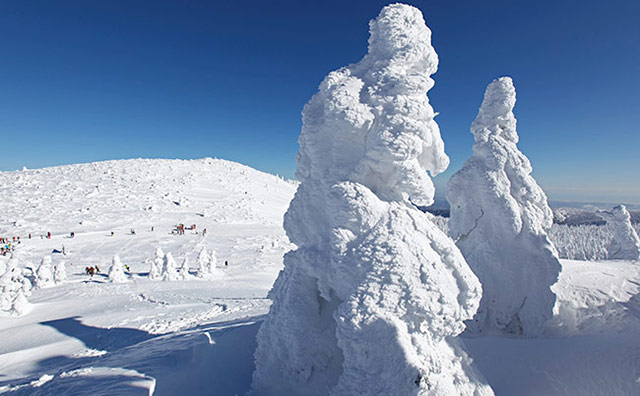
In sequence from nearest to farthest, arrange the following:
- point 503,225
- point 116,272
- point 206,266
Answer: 1. point 503,225
2. point 116,272
3. point 206,266

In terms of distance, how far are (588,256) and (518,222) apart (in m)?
53.1

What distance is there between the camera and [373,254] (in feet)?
17.1

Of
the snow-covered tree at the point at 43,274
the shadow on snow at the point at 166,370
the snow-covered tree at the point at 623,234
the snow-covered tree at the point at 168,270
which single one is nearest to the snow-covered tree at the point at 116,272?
the snow-covered tree at the point at 168,270

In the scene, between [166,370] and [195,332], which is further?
[195,332]

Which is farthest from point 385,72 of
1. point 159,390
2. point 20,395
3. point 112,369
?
point 20,395

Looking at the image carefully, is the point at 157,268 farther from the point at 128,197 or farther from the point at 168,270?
the point at 128,197

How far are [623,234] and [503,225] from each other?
1066 centimetres

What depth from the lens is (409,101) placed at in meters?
6.09

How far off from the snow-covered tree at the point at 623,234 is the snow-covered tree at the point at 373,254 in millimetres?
14331

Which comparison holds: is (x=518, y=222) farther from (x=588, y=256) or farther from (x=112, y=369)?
(x=588, y=256)

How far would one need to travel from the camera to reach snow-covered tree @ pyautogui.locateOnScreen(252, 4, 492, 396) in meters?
4.76

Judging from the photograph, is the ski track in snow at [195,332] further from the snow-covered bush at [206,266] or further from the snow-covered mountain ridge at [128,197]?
the snow-covered mountain ridge at [128,197]

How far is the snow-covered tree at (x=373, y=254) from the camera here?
4.76 metres

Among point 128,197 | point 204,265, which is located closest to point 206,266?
point 204,265
